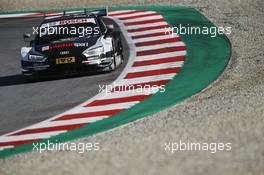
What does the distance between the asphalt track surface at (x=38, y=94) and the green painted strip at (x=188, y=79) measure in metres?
1.38

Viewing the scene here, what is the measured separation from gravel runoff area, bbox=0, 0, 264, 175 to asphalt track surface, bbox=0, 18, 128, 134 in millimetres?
2352

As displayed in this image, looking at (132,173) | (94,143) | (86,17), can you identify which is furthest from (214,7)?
(132,173)

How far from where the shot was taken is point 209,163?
10039mm

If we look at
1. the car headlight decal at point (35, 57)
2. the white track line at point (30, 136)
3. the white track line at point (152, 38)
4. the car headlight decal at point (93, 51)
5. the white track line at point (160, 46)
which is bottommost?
the white track line at point (152, 38)

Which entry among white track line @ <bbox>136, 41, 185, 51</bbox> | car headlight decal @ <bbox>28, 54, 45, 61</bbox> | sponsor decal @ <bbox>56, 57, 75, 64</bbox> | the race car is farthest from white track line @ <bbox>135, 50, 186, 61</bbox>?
car headlight decal @ <bbox>28, 54, 45, 61</bbox>

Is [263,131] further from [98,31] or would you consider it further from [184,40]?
[184,40]

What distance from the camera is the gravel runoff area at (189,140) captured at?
1005cm

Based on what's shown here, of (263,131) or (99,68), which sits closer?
(263,131)

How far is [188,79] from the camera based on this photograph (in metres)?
16.0

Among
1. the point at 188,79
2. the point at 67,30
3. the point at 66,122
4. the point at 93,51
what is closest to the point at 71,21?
the point at 67,30

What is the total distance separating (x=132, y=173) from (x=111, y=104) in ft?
15.7

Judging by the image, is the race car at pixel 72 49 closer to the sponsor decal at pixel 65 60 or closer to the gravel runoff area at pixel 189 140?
the sponsor decal at pixel 65 60

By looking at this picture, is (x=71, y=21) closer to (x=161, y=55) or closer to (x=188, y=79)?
(x=161, y=55)

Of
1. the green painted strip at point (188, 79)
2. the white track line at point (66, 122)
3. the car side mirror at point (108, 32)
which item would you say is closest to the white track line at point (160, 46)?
the green painted strip at point (188, 79)
